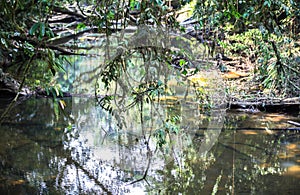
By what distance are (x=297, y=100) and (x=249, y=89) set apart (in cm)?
65

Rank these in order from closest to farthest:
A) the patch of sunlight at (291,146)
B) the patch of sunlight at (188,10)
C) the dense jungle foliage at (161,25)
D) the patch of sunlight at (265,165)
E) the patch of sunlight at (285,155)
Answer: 1. the dense jungle foliage at (161,25)
2. the patch of sunlight at (265,165)
3. the patch of sunlight at (285,155)
4. the patch of sunlight at (291,146)
5. the patch of sunlight at (188,10)

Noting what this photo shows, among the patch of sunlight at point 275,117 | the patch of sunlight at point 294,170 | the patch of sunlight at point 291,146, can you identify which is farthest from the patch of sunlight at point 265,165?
the patch of sunlight at point 275,117

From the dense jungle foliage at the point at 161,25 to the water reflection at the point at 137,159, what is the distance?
17.5 inches

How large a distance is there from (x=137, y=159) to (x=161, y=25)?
0.98 m

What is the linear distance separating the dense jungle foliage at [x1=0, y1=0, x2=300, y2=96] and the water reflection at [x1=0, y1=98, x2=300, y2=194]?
0.44 metres

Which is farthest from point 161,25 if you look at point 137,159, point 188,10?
point 188,10

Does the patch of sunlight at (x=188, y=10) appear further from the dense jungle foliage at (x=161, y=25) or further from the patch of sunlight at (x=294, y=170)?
the patch of sunlight at (x=294, y=170)

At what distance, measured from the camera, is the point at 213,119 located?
3.52m

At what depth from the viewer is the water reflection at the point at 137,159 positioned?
222 centimetres

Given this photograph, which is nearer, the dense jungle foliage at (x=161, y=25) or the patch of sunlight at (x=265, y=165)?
the dense jungle foliage at (x=161, y=25)

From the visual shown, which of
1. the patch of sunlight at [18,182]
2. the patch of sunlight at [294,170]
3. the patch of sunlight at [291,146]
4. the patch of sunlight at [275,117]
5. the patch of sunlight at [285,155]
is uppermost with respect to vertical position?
the patch of sunlight at [275,117]

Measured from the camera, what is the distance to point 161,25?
1.95 metres

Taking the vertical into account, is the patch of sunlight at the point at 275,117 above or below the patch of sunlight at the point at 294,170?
above

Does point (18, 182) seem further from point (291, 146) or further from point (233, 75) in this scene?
point (233, 75)
